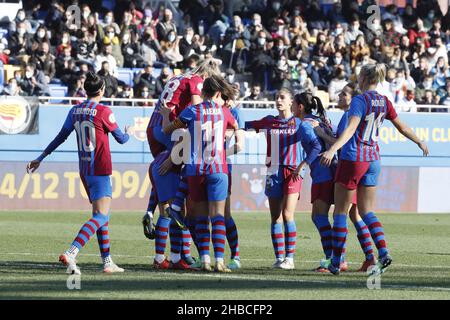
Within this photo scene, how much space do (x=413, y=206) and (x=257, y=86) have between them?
4869mm

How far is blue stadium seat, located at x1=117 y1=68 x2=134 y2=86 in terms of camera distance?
27.3 meters

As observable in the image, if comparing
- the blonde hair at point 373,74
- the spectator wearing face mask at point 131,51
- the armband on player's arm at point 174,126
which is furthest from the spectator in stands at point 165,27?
the blonde hair at point 373,74

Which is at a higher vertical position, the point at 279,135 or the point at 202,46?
the point at 202,46

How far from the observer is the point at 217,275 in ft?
36.8

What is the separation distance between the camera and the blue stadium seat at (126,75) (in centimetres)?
2727

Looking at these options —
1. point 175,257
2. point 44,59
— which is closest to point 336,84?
point 44,59

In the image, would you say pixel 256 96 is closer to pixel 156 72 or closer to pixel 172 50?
pixel 172 50

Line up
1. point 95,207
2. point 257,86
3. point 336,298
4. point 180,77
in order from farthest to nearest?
point 257,86 → point 180,77 → point 95,207 → point 336,298

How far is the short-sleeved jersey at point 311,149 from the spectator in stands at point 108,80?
13.8m

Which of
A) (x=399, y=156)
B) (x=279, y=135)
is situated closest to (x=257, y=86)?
(x=399, y=156)

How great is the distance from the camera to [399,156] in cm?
2880

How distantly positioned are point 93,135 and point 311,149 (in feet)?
7.85

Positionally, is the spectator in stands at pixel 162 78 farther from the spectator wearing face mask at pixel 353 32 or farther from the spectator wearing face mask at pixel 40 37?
the spectator wearing face mask at pixel 353 32

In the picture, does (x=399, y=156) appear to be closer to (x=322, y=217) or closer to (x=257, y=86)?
(x=257, y=86)
